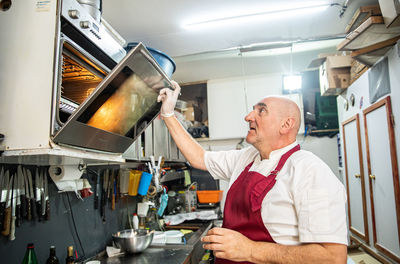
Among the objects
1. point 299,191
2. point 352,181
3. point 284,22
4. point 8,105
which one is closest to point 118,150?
point 8,105

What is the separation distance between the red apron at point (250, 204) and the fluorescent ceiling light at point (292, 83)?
3.29 metres

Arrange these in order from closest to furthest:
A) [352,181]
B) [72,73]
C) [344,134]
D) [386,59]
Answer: [72,73] < [386,59] < [352,181] < [344,134]

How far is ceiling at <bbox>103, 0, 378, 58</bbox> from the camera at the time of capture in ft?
8.50

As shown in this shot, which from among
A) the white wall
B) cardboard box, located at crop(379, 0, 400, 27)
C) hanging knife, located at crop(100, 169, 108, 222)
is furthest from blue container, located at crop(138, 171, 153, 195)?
cardboard box, located at crop(379, 0, 400, 27)

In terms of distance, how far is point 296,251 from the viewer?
113 centimetres

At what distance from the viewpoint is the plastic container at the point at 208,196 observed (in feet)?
13.7

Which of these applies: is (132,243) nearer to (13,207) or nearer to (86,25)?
(13,207)

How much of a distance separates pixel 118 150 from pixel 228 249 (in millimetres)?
815

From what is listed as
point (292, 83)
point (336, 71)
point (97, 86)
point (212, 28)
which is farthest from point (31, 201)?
point (292, 83)

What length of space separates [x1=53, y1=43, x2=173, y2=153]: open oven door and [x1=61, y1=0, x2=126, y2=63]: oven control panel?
0.19m

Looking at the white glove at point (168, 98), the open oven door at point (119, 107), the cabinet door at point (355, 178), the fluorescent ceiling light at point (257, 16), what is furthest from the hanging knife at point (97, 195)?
the cabinet door at point (355, 178)

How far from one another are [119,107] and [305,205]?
99 centimetres

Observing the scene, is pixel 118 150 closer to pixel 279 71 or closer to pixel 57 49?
pixel 57 49

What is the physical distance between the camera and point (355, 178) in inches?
135
